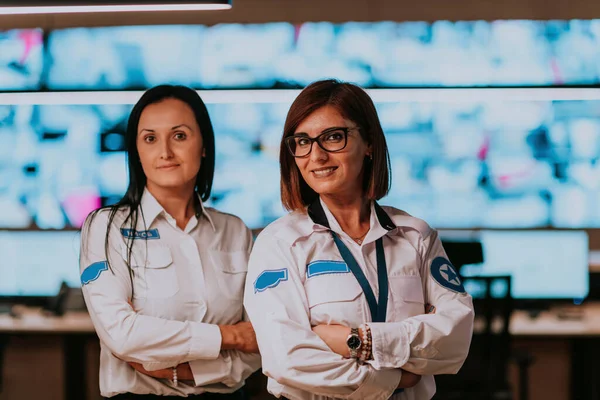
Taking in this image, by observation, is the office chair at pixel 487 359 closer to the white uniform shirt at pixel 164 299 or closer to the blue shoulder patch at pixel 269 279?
the white uniform shirt at pixel 164 299

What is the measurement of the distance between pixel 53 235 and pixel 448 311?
3.11 m

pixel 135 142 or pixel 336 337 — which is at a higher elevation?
pixel 135 142

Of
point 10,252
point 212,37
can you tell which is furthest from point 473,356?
point 10,252

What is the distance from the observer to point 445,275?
2.51 m

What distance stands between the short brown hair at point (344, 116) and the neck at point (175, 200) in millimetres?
513

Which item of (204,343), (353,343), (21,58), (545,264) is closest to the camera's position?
(353,343)

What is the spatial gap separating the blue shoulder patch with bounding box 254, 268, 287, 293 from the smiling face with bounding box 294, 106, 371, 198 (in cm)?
28

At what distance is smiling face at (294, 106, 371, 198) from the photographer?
2.39 meters

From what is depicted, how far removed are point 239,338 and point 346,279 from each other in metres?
0.54

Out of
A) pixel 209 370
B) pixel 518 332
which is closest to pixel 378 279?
pixel 209 370

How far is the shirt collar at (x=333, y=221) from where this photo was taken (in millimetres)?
2465

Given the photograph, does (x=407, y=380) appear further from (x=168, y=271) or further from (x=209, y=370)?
(x=168, y=271)

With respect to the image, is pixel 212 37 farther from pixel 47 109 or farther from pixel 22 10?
pixel 22 10

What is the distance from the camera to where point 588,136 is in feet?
16.1
